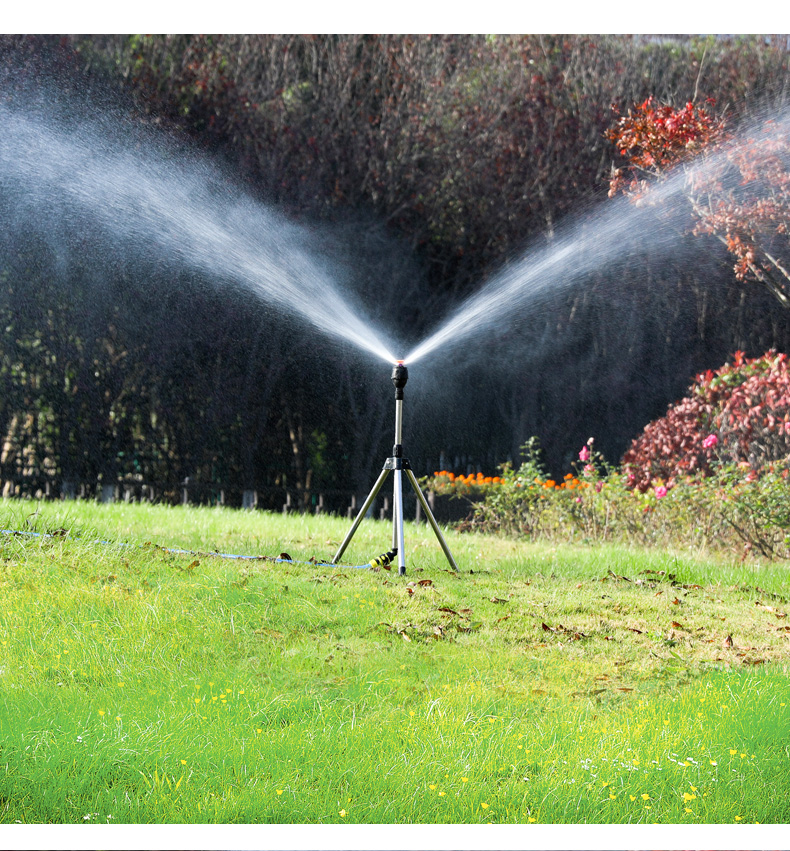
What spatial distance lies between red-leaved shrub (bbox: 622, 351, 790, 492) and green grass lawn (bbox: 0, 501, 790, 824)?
6.74 ft

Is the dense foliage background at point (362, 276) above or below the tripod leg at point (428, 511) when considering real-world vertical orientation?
above

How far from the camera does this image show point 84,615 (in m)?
3.65

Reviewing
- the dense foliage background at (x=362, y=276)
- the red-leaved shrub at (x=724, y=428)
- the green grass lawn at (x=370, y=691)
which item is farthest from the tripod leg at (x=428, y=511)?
the dense foliage background at (x=362, y=276)

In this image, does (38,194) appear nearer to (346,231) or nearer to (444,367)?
(346,231)

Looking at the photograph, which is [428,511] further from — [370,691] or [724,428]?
[724,428]

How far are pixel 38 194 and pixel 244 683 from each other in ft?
20.1

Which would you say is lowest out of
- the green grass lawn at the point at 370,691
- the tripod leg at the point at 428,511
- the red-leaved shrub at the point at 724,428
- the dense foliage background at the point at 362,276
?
the green grass lawn at the point at 370,691

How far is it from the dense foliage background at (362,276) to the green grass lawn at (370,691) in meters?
Result: 3.17

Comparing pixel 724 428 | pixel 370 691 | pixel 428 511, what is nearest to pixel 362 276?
pixel 724 428

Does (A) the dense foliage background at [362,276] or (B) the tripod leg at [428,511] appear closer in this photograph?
(B) the tripod leg at [428,511]

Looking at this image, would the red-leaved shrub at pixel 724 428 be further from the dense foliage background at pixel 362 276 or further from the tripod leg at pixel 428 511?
the tripod leg at pixel 428 511

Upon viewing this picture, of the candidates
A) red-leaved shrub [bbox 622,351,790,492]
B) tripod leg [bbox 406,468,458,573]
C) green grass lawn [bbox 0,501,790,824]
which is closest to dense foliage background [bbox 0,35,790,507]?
red-leaved shrub [bbox 622,351,790,492]

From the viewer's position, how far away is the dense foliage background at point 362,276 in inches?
311

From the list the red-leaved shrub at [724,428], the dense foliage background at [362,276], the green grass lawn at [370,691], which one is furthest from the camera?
the dense foliage background at [362,276]
